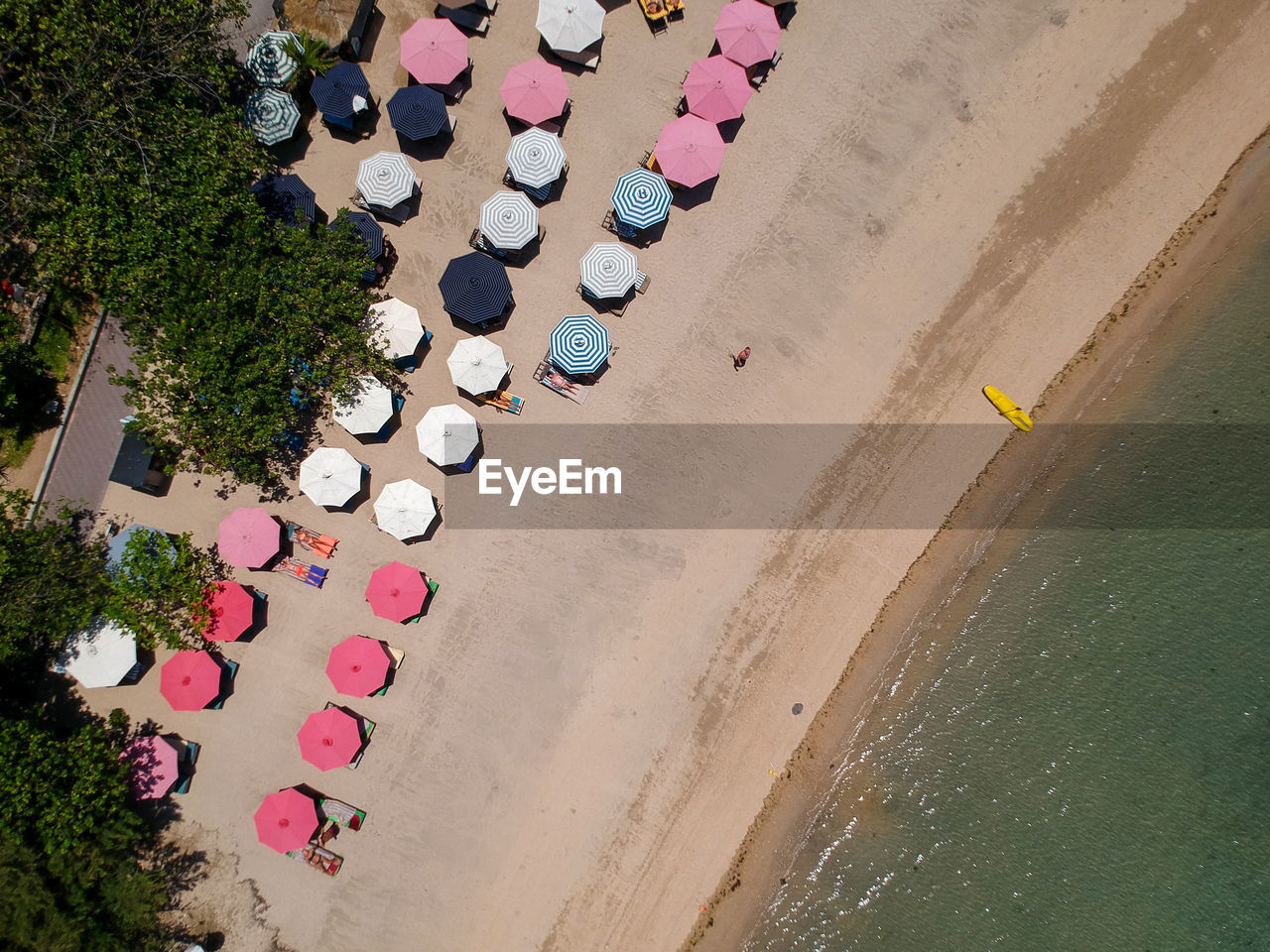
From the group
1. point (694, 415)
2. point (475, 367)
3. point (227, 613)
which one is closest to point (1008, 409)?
point (694, 415)

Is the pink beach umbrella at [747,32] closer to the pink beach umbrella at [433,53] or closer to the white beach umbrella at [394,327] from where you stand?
the pink beach umbrella at [433,53]

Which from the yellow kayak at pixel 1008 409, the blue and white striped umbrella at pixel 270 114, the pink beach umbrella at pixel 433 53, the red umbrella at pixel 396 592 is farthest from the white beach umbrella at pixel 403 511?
the yellow kayak at pixel 1008 409

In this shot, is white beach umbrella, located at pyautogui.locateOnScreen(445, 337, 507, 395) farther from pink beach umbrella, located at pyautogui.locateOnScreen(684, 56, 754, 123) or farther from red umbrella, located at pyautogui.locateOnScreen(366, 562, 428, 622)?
pink beach umbrella, located at pyautogui.locateOnScreen(684, 56, 754, 123)

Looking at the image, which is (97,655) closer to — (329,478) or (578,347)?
(329,478)

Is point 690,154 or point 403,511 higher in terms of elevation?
point 690,154

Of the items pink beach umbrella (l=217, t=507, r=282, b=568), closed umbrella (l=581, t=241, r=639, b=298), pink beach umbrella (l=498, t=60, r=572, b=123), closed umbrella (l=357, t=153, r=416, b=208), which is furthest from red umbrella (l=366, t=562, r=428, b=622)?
pink beach umbrella (l=498, t=60, r=572, b=123)

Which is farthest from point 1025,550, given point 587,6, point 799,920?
point 587,6

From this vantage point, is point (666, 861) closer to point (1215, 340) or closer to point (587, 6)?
point (1215, 340)
